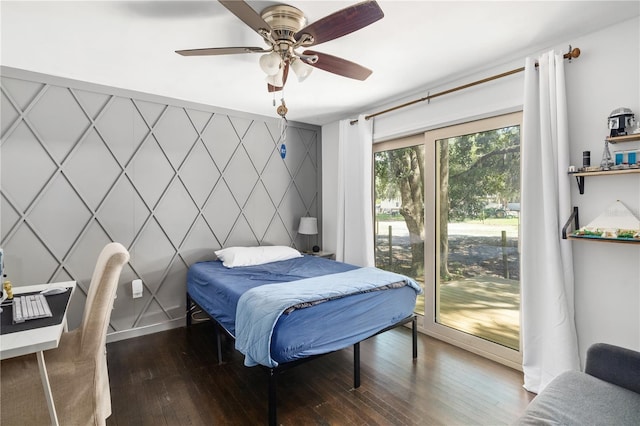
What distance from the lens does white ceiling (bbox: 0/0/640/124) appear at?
6.33ft

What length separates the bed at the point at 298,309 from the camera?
200 cm

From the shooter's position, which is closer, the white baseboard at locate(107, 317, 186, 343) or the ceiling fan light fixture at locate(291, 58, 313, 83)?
the ceiling fan light fixture at locate(291, 58, 313, 83)

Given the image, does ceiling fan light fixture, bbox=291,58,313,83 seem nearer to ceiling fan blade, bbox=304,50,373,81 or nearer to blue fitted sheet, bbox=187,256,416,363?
ceiling fan blade, bbox=304,50,373,81

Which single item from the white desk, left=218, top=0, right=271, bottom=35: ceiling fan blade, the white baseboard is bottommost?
the white baseboard

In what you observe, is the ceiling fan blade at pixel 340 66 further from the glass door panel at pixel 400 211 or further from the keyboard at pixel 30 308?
the keyboard at pixel 30 308

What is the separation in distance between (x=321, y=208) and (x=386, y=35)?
9.39 feet

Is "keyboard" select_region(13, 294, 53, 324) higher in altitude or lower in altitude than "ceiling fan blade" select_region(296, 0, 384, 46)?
lower

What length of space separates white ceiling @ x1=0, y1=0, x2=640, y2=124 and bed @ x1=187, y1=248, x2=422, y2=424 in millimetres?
1801

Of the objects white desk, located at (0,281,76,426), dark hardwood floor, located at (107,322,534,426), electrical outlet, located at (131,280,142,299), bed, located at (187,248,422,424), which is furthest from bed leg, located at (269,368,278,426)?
electrical outlet, located at (131,280,142,299)

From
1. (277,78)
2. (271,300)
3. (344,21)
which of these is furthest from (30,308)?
(344,21)

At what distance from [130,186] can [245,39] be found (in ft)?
6.54

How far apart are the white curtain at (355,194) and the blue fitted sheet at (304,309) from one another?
65 cm

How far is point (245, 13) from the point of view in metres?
1.57

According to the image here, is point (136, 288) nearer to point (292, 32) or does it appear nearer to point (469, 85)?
point (292, 32)
